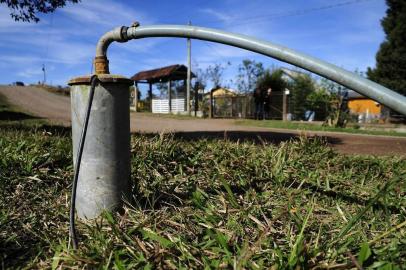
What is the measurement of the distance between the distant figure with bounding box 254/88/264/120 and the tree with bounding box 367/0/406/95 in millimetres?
6235

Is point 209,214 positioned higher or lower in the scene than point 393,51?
lower

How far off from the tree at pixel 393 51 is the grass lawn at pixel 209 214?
17.2 m

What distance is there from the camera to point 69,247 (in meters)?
1.49

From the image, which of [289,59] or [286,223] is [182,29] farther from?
[286,223]

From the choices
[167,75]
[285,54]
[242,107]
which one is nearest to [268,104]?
[242,107]

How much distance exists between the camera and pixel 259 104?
20.7 m

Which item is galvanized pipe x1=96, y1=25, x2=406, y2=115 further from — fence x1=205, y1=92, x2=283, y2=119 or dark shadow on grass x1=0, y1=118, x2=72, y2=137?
fence x1=205, y1=92, x2=283, y2=119

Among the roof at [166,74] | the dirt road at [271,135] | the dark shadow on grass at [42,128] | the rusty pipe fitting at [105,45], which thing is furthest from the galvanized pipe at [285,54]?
the roof at [166,74]

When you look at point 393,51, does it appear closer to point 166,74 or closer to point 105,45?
point 166,74

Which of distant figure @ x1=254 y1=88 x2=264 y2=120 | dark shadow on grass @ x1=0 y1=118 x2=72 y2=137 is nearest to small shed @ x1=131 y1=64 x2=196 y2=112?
distant figure @ x1=254 y1=88 x2=264 y2=120

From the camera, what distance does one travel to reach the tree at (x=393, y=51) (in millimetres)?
17781

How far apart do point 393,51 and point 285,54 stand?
20035 millimetres

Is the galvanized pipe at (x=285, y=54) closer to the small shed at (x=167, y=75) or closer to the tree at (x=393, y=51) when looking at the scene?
the tree at (x=393, y=51)

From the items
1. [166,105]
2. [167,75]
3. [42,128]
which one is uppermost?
[167,75]
